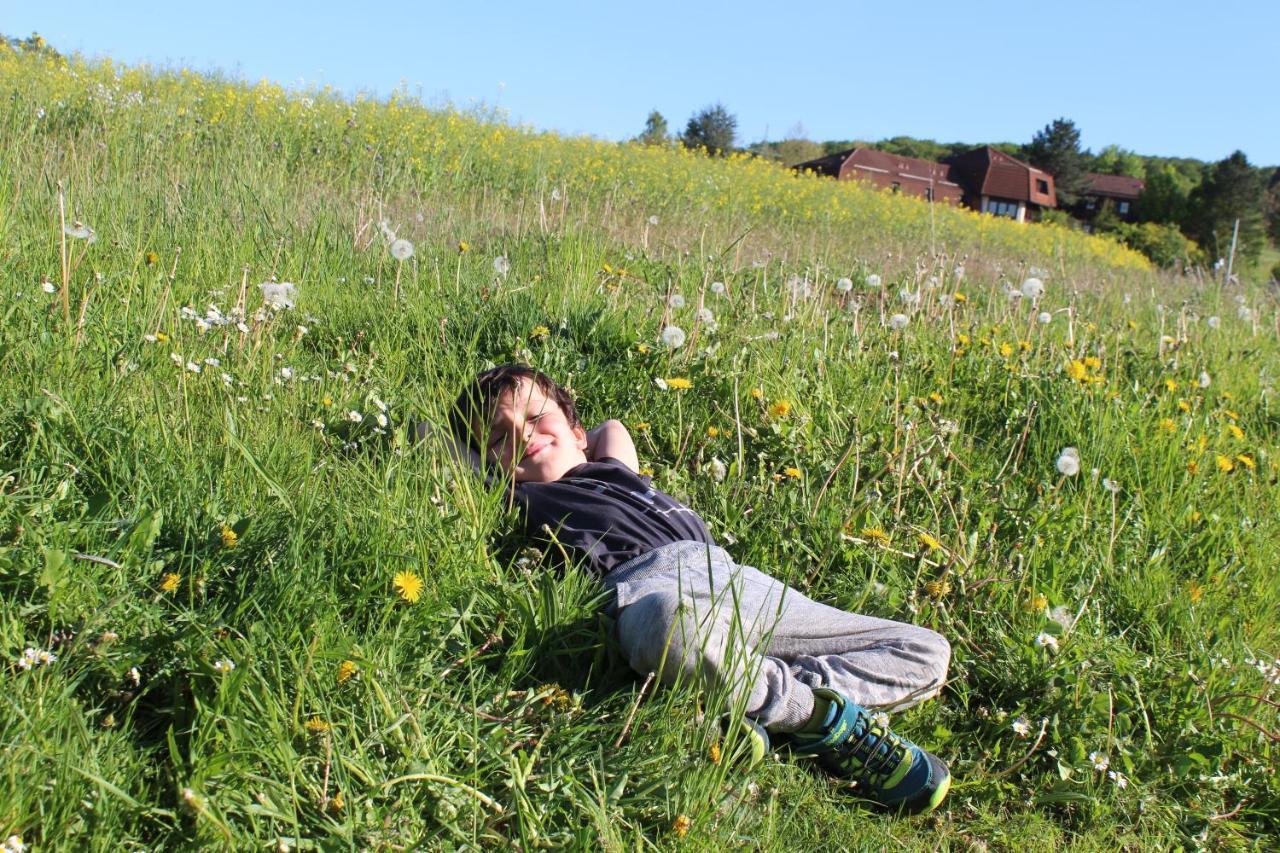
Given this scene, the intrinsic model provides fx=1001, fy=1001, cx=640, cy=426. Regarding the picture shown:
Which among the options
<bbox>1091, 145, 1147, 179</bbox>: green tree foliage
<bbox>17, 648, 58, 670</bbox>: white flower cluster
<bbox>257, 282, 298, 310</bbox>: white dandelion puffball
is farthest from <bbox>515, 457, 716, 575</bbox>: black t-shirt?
<bbox>1091, 145, 1147, 179</bbox>: green tree foliage

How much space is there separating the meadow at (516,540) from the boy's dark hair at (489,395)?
0.15 meters

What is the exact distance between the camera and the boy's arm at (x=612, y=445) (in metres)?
3.01

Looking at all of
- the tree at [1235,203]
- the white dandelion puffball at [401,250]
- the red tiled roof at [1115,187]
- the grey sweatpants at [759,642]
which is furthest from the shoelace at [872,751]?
the red tiled roof at [1115,187]

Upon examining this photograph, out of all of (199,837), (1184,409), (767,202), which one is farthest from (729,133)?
(199,837)

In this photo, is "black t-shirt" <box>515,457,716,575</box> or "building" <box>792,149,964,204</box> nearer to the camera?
"black t-shirt" <box>515,457,716,575</box>

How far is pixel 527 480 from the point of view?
284 centimetres

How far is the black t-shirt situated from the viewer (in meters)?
2.53

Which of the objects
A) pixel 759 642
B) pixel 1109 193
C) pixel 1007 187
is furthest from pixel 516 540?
pixel 1109 193

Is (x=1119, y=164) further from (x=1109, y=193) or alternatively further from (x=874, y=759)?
(x=874, y=759)

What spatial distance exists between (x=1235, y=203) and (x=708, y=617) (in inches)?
1811

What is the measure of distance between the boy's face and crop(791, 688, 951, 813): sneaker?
1012mm

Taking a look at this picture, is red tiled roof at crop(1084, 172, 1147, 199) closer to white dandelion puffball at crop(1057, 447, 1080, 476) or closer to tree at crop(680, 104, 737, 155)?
tree at crop(680, 104, 737, 155)

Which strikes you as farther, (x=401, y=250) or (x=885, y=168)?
(x=885, y=168)

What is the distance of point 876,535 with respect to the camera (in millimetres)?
2771
